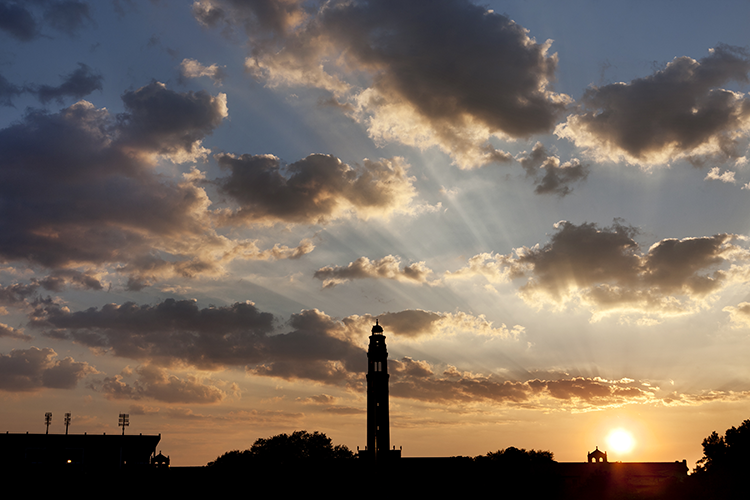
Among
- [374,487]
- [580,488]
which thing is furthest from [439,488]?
[580,488]

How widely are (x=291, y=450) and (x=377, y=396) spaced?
2466 inches

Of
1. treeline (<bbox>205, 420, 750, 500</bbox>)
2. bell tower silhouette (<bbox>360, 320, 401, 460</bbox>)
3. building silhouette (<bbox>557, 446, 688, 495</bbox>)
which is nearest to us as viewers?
treeline (<bbox>205, 420, 750, 500</bbox>)

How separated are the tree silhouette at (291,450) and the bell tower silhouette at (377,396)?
52722 millimetres

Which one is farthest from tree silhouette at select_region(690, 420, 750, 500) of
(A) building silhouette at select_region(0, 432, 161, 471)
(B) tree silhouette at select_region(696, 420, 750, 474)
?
(A) building silhouette at select_region(0, 432, 161, 471)

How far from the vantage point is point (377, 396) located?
10675 centimetres

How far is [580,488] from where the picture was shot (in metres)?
88.6

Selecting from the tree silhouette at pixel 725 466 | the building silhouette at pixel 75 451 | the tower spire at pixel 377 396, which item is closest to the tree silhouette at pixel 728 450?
the tree silhouette at pixel 725 466

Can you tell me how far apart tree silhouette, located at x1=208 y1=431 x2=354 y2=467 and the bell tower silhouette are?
173ft

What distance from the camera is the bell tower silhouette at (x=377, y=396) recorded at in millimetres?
105981

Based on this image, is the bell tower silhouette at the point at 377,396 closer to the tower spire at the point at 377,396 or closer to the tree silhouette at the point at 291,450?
the tower spire at the point at 377,396

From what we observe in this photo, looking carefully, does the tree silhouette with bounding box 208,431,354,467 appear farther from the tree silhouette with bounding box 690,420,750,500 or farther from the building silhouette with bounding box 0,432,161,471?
the tree silhouette with bounding box 690,420,750,500

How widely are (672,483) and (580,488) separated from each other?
1252 cm

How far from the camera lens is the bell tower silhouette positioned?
4172 inches

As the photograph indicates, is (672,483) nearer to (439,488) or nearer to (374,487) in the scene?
(439,488)
